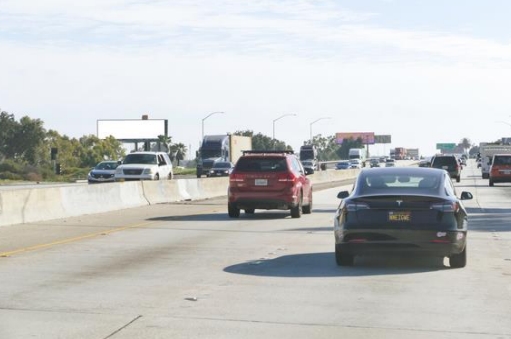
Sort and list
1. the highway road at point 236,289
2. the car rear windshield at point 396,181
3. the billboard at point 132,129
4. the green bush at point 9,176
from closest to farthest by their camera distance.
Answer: the highway road at point 236,289
the car rear windshield at point 396,181
the green bush at point 9,176
the billboard at point 132,129

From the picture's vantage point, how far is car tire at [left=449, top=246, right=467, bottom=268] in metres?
14.7

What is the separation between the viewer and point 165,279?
13.3 m

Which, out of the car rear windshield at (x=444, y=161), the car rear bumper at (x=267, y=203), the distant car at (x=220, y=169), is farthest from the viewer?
the distant car at (x=220, y=169)

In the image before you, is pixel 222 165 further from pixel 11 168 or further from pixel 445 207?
pixel 445 207

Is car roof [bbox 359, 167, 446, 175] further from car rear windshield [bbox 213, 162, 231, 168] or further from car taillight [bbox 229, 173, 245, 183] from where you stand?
car rear windshield [bbox 213, 162, 231, 168]

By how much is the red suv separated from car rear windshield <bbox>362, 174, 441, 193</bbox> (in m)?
11.4

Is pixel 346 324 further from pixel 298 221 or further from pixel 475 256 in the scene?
pixel 298 221

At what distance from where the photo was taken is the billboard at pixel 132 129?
16038 centimetres

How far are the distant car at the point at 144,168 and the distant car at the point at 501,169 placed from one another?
737 inches

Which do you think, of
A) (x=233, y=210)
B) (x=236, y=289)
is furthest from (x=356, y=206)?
(x=233, y=210)

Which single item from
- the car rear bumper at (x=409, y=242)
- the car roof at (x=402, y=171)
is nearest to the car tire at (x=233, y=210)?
the car roof at (x=402, y=171)

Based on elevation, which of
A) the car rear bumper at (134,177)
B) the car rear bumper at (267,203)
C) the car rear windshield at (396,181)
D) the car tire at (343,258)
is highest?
the car rear windshield at (396,181)

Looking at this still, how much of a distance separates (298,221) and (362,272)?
1164 centimetres

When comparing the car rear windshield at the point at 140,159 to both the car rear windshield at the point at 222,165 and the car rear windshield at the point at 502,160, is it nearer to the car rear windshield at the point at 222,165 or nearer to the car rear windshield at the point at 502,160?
the car rear windshield at the point at 502,160
